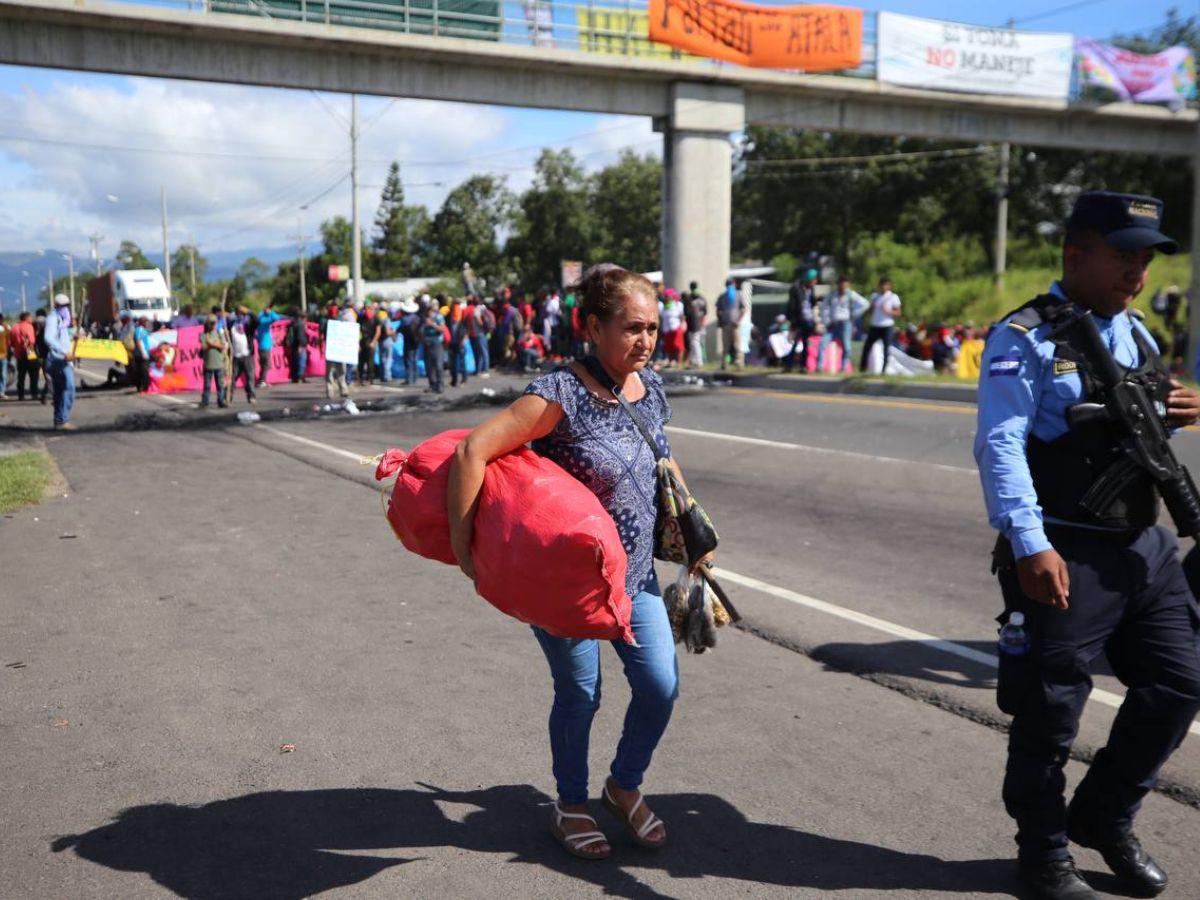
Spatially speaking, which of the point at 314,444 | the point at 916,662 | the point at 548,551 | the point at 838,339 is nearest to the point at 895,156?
the point at 838,339

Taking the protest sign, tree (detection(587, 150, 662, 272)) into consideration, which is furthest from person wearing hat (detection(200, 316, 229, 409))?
tree (detection(587, 150, 662, 272))

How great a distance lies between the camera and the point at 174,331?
26766 mm

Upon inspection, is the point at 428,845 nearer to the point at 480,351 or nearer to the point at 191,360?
the point at 480,351

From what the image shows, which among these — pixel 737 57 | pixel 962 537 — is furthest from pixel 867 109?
pixel 962 537

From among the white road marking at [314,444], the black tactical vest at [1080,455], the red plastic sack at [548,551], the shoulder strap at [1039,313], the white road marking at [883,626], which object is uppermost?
the shoulder strap at [1039,313]

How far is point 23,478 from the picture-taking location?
10.6 m

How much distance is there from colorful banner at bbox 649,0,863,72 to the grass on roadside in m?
18.3

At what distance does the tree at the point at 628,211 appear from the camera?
252ft

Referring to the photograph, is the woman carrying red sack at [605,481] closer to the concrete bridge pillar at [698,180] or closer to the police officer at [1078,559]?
the police officer at [1078,559]

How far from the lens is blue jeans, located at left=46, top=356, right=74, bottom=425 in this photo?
16.5 metres

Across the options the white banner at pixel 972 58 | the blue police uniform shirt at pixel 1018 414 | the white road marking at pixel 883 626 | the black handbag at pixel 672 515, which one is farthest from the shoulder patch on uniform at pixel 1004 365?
the white banner at pixel 972 58

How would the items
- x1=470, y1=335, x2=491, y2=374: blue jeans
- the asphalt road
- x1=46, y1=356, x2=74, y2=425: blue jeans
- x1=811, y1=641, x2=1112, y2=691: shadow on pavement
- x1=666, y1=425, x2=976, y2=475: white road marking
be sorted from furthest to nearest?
x1=470, y1=335, x2=491, y2=374: blue jeans
x1=46, y1=356, x2=74, y2=425: blue jeans
x1=666, y1=425, x2=976, y2=475: white road marking
x1=811, y1=641, x2=1112, y2=691: shadow on pavement
the asphalt road

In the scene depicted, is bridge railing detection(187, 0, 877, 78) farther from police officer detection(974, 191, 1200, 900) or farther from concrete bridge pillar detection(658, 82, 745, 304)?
police officer detection(974, 191, 1200, 900)

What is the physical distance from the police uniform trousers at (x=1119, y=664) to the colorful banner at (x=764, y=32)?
2490 centimetres
